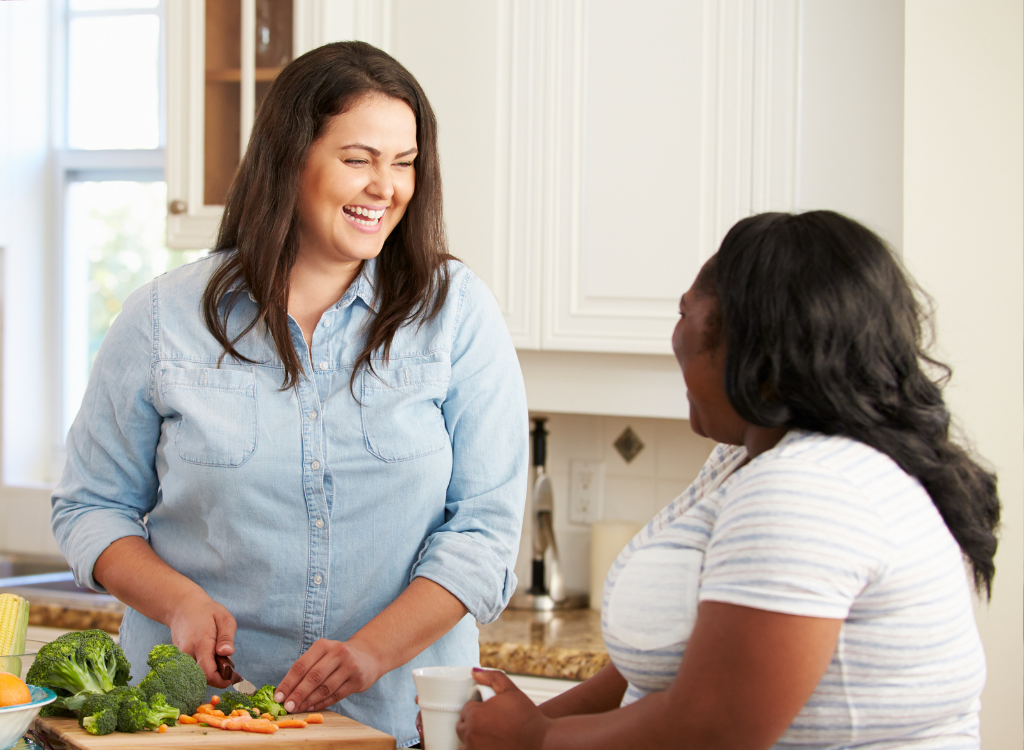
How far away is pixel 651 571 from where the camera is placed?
0.78 metres

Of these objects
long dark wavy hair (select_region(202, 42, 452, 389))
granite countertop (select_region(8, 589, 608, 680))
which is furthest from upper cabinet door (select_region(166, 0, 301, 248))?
long dark wavy hair (select_region(202, 42, 452, 389))

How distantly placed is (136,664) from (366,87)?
2.56 ft

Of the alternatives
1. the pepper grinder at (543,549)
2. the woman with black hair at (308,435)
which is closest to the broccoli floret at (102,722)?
the woman with black hair at (308,435)

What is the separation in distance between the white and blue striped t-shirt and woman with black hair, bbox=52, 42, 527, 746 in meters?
0.46

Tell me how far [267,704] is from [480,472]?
1.25 feet

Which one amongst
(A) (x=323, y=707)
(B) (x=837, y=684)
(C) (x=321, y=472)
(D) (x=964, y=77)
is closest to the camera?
(B) (x=837, y=684)

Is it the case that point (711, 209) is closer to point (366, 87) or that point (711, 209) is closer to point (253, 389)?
point (366, 87)

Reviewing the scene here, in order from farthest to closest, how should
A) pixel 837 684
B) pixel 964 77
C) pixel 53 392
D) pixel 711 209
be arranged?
pixel 53 392 < pixel 711 209 < pixel 964 77 < pixel 837 684

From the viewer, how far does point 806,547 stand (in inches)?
26.6

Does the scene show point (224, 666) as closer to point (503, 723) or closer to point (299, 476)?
point (299, 476)

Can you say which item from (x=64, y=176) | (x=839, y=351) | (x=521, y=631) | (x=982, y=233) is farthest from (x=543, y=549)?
(x=64, y=176)

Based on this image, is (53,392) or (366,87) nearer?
(366,87)

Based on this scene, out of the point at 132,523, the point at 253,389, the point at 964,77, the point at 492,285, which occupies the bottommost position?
the point at 132,523

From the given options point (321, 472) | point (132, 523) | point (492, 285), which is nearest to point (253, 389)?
point (321, 472)
